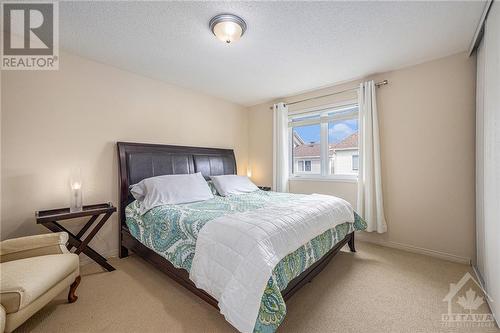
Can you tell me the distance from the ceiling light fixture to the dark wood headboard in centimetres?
177

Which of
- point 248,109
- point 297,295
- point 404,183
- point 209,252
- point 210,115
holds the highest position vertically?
point 248,109

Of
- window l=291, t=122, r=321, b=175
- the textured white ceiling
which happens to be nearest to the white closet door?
the textured white ceiling

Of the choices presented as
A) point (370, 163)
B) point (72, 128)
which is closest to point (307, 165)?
point (370, 163)

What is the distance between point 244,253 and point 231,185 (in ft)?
6.24

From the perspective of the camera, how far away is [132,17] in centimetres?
180

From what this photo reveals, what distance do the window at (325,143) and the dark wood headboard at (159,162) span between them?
1.40 metres

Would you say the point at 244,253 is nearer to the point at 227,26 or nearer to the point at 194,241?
the point at 194,241

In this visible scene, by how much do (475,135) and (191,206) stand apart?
10.5 ft

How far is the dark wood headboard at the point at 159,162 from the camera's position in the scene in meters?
2.67

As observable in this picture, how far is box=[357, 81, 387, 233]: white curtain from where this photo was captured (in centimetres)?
284

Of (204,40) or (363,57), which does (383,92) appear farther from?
(204,40)

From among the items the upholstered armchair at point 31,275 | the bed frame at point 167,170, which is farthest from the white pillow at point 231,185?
the upholstered armchair at point 31,275

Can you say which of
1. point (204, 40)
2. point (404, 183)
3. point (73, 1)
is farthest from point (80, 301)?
point (404, 183)

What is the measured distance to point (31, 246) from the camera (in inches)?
66.4
